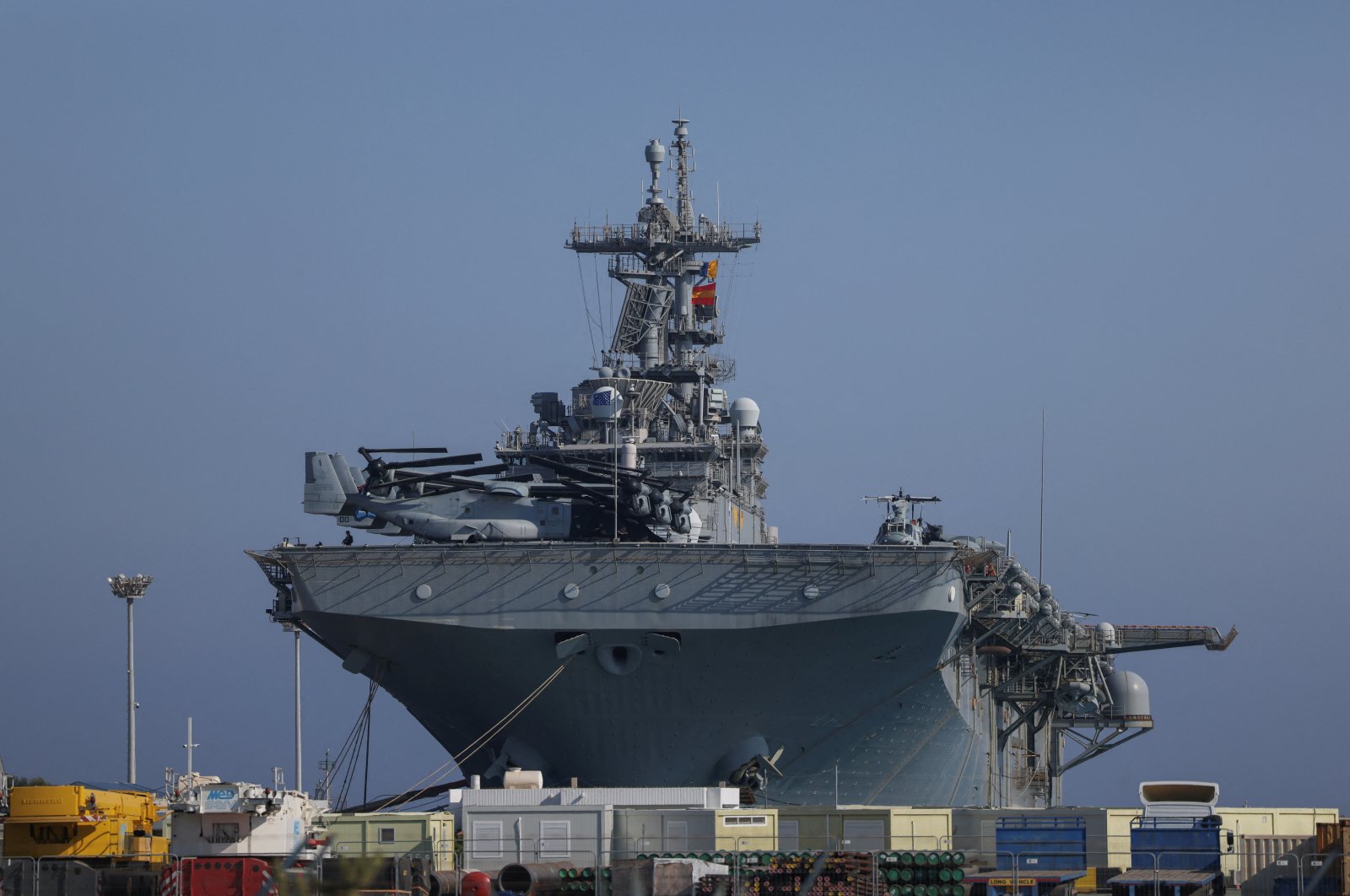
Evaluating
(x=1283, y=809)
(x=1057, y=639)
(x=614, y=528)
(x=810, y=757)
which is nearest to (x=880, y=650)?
(x=810, y=757)

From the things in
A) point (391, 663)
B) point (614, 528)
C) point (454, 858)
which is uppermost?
point (614, 528)

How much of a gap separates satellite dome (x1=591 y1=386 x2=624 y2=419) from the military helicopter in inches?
145

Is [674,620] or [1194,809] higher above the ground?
[674,620]

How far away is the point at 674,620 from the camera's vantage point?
1284 inches

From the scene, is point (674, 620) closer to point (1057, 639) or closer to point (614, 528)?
point (614, 528)

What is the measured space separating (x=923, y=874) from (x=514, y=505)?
14.4 m

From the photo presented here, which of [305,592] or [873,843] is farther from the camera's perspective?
[305,592]

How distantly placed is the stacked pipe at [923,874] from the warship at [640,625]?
9.93m

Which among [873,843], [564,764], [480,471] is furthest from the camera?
[480,471]

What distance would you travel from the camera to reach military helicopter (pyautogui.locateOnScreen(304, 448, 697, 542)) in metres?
35.1

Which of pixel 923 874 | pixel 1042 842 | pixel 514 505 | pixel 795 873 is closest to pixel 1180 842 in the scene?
pixel 1042 842

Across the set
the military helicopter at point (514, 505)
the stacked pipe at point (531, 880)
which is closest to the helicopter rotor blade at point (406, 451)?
the military helicopter at point (514, 505)

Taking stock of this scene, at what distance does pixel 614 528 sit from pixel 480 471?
13.4ft

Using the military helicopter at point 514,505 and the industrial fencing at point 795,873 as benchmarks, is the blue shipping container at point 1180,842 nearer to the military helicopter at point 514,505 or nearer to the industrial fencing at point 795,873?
the industrial fencing at point 795,873
